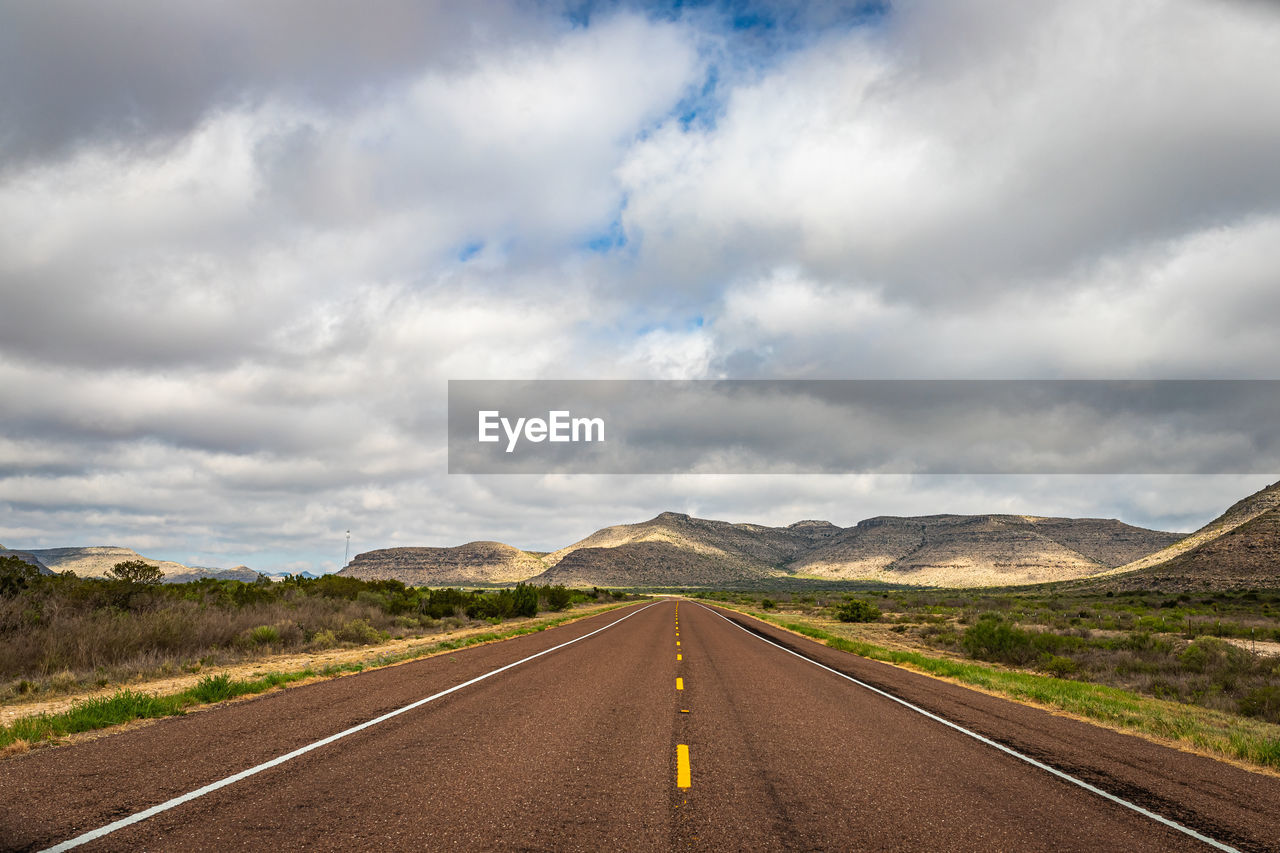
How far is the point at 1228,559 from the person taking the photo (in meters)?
71.2

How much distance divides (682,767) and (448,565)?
174056mm

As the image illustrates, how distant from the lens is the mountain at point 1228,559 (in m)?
66.5

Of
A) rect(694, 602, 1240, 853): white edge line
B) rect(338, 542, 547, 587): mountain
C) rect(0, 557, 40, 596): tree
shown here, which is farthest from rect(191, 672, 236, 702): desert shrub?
rect(338, 542, 547, 587): mountain

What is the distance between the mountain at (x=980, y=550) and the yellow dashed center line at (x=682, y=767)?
137 metres

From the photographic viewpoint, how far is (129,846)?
4.58 m

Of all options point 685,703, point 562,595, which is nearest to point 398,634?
point 685,703

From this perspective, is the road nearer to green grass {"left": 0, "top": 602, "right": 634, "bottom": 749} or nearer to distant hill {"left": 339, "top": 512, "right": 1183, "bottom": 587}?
green grass {"left": 0, "top": 602, "right": 634, "bottom": 749}

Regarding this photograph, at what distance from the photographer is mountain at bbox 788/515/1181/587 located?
132 metres

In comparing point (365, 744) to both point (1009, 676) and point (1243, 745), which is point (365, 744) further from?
point (1009, 676)

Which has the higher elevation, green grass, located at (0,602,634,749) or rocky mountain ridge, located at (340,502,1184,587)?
green grass, located at (0,602,634,749)

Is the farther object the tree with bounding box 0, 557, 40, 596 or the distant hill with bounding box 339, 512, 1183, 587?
the distant hill with bounding box 339, 512, 1183, 587

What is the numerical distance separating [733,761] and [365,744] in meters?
4.32

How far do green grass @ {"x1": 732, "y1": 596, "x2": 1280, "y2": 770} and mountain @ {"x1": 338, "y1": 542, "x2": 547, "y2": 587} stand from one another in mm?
150710

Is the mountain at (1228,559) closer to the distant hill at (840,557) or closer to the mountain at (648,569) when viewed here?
the distant hill at (840,557)
